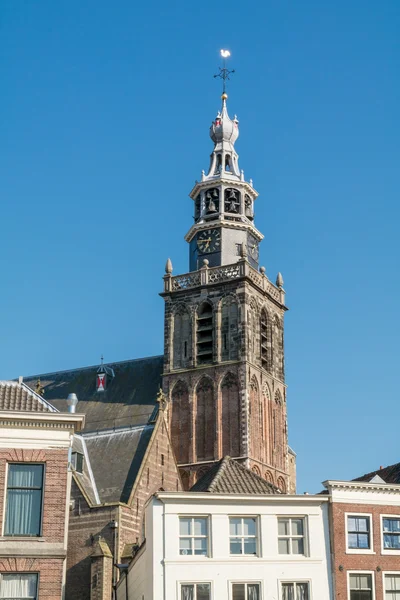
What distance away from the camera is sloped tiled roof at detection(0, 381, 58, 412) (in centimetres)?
2833

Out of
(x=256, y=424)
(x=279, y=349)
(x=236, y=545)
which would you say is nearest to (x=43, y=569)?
(x=236, y=545)

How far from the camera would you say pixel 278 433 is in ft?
194

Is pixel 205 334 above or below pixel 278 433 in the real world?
above

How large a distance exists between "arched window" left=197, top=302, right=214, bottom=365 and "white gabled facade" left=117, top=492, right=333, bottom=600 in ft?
92.6

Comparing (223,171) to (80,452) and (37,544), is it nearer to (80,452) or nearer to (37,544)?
(80,452)

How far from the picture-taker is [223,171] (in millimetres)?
64562

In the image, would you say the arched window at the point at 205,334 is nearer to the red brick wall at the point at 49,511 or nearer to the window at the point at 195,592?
the window at the point at 195,592

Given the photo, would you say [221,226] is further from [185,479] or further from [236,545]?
[236,545]

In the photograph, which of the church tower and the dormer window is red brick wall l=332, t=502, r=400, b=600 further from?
the church tower

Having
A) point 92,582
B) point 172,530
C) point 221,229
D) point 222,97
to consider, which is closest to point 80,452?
point 92,582

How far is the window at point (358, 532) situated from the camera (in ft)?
98.8

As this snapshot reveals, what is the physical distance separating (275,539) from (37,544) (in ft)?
22.7

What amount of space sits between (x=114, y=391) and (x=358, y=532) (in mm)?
30697

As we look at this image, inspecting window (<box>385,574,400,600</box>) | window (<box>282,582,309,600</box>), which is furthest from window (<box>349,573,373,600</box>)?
window (<box>282,582,309,600</box>)
